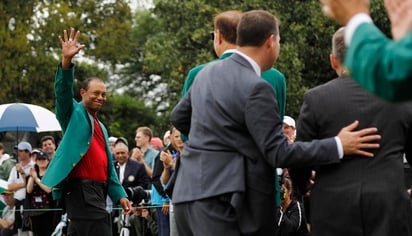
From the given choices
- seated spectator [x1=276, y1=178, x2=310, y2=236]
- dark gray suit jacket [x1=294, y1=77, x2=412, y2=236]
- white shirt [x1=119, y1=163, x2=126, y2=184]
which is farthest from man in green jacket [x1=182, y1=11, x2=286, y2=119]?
white shirt [x1=119, y1=163, x2=126, y2=184]

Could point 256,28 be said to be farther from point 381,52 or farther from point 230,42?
point 381,52

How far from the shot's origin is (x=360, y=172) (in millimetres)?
5656

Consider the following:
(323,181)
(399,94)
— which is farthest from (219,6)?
(399,94)

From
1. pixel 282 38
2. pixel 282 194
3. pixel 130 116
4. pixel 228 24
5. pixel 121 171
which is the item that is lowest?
pixel 130 116

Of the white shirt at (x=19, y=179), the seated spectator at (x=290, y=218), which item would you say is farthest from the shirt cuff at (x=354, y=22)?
the white shirt at (x=19, y=179)

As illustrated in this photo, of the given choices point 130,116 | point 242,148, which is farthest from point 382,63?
point 130,116

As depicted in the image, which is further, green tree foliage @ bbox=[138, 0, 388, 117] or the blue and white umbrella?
green tree foliage @ bbox=[138, 0, 388, 117]

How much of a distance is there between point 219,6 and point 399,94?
31.7m

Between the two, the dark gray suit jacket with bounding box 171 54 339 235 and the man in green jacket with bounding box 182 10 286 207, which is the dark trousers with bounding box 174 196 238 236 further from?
the man in green jacket with bounding box 182 10 286 207

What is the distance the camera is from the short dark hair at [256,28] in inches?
231

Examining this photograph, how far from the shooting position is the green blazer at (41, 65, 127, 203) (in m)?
8.64

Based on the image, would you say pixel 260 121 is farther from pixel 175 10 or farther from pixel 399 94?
pixel 175 10

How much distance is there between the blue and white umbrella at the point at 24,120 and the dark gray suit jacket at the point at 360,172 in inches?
467

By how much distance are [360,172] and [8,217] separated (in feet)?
35.3
